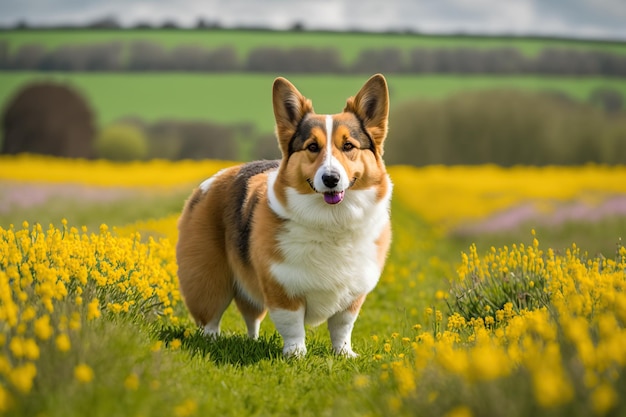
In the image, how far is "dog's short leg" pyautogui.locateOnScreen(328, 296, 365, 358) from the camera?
19.6ft

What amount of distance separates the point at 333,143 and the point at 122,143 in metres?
29.3

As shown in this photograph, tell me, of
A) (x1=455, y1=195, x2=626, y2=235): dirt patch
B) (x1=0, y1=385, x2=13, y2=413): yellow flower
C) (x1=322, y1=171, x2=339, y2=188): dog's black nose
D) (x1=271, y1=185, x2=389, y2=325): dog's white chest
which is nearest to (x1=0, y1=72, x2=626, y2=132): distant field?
(x1=455, y1=195, x2=626, y2=235): dirt patch

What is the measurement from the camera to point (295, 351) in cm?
572

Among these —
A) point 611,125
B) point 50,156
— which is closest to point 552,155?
point 611,125

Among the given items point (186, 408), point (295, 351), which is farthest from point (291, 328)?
point (186, 408)

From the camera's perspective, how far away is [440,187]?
23.7 meters

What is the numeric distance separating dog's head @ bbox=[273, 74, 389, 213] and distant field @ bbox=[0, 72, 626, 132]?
90.2 feet

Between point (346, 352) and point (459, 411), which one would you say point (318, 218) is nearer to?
point (346, 352)

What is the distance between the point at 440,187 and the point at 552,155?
9.48m

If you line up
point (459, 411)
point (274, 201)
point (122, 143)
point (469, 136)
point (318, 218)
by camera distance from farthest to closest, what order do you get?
point (122, 143) → point (469, 136) → point (274, 201) → point (318, 218) → point (459, 411)

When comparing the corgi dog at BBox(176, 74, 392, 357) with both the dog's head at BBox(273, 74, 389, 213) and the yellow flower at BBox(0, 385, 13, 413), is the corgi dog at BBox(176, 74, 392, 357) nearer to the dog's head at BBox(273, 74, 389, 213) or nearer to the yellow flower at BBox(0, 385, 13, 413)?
the dog's head at BBox(273, 74, 389, 213)

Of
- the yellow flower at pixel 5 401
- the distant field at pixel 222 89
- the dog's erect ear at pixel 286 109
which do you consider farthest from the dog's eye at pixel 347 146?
the distant field at pixel 222 89

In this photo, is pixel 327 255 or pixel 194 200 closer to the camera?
pixel 327 255

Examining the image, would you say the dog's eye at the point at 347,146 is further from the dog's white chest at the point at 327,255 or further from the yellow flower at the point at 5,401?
the yellow flower at the point at 5,401
